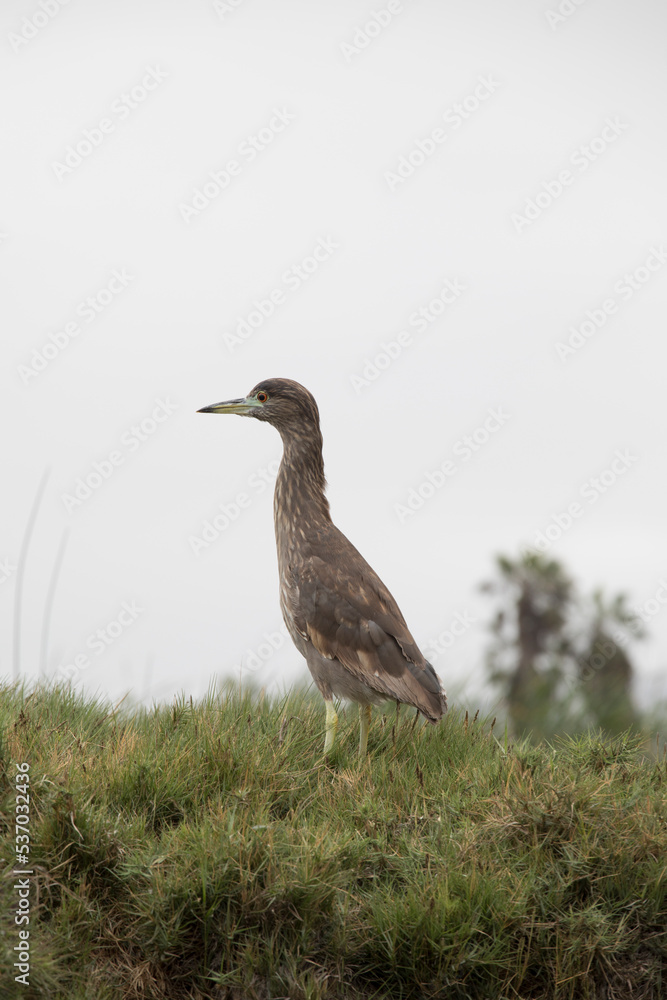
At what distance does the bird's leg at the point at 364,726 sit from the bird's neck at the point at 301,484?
1484 millimetres

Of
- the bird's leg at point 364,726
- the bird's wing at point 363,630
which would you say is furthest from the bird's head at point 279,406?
the bird's leg at point 364,726

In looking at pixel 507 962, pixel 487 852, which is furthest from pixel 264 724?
pixel 507 962

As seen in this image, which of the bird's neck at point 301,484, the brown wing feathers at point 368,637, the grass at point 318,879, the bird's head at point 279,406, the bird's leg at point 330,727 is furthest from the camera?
the bird's head at point 279,406

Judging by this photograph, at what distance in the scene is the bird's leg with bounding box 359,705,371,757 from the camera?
6.24 metres

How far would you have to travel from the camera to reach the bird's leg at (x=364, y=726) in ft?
20.5

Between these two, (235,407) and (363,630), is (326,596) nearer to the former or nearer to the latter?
(363,630)

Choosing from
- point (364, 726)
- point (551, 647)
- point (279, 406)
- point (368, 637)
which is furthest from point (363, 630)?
point (551, 647)

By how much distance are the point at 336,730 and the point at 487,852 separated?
176 centimetres

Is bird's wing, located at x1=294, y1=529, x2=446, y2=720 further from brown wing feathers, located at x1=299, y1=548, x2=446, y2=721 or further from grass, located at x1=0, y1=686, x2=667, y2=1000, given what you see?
grass, located at x1=0, y1=686, x2=667, y2=1000

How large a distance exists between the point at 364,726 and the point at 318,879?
1989mm

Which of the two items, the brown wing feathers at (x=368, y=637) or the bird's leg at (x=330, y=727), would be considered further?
the brown wing feathers at (x=368, y=637)

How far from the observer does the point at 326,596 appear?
6637 millimetres

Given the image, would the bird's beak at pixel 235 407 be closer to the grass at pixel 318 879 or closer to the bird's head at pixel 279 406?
the bird's head at pixel 279 406

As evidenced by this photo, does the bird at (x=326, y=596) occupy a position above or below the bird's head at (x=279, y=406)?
below
